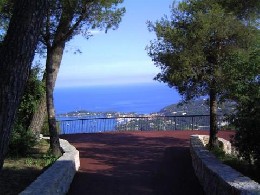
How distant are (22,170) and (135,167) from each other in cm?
346

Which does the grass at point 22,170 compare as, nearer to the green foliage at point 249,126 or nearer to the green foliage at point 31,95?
the green foliage at point 31,95

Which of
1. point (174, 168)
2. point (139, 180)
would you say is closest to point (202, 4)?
point (174, 168)

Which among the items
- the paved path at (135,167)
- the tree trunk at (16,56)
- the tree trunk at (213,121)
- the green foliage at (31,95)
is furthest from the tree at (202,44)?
the tree trunk at (16,56)

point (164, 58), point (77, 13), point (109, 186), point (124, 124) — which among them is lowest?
point (109, 186)

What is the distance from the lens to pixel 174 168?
42.4 feet

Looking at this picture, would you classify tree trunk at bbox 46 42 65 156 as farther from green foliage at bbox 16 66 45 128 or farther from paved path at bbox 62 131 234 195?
green foliage at bbox 16 66 45 128

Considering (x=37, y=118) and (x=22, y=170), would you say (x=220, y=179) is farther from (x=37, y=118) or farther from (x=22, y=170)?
(x=37, y=118)

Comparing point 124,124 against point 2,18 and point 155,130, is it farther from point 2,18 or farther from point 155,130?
point 2,18

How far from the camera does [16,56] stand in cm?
486

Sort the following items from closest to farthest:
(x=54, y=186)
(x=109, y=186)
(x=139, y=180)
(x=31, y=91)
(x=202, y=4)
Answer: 1. (x=54, y=186)
2. (x=109, y=186)
3. (x=139, y=180)
4. (x=202, y=4)
5. (x=31, y=91)

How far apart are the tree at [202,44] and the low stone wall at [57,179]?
5.10 metres

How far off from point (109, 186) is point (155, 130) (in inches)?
660

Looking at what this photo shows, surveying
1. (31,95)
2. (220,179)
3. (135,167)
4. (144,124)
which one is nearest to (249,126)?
(220,179)

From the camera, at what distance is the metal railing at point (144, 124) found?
88.1 ft
